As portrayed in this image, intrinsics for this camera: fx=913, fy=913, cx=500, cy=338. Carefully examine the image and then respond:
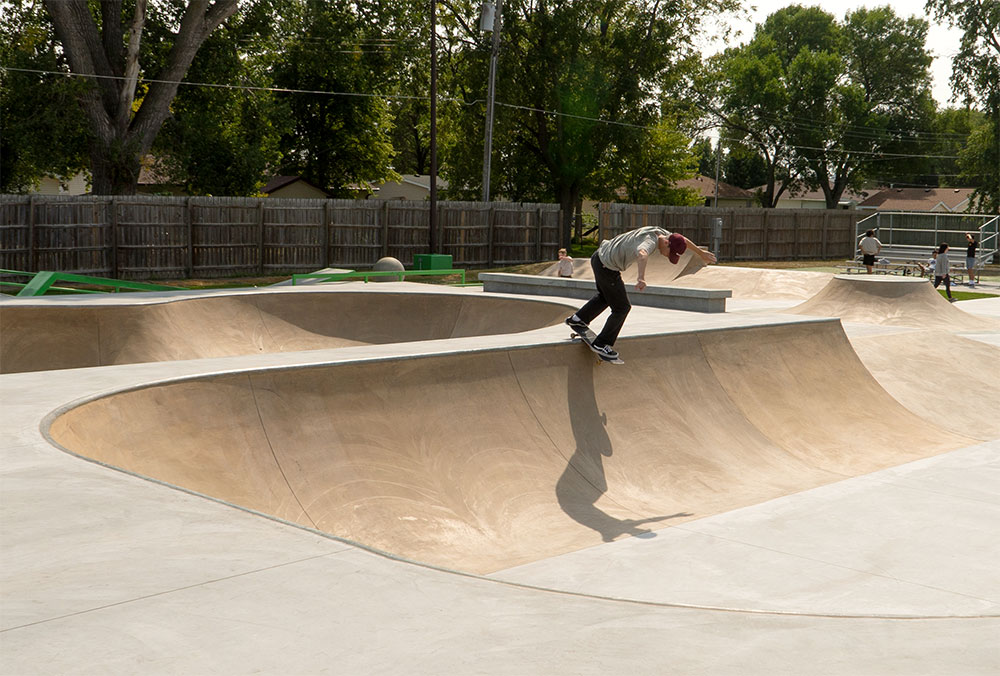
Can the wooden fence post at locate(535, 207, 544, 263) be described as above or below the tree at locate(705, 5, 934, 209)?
below

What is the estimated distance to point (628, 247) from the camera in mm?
8164

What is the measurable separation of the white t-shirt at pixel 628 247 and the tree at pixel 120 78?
22.5 m

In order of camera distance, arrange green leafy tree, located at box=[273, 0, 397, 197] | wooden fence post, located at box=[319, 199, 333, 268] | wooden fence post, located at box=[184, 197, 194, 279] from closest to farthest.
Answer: wooden fence post, located at box=[184, 197, 194, 279], wooden fence post, located at box=[319, 199, 333, 268], green leafy tree, located at box=[273, 0, 397, 197]

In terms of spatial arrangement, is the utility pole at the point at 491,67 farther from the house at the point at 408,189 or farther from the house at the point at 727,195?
the house at the point at 727,195

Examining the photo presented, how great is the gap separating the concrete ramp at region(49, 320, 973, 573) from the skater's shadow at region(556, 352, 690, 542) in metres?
0.02

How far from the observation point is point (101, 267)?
2305cm

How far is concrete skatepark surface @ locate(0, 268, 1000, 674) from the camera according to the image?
116 inches

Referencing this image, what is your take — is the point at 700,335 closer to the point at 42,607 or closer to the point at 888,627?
the point at 888,627

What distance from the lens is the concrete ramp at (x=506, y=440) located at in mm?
6094

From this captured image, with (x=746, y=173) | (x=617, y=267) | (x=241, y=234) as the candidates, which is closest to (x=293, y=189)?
(x=241, y=234)

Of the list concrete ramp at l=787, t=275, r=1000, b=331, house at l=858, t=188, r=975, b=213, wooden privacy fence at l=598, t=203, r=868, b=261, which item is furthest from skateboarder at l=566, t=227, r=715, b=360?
house at l=858, t=188, r=975, b=213

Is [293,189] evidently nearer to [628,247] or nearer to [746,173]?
[628,247]

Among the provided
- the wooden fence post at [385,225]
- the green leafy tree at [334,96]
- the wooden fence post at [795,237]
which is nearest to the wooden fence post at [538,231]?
the wooden fence post at [385,225]

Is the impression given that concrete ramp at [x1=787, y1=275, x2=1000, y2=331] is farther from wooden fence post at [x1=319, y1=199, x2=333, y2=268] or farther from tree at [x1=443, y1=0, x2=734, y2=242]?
tree at [x1=443, y1=0, x2=734, y2=242]
